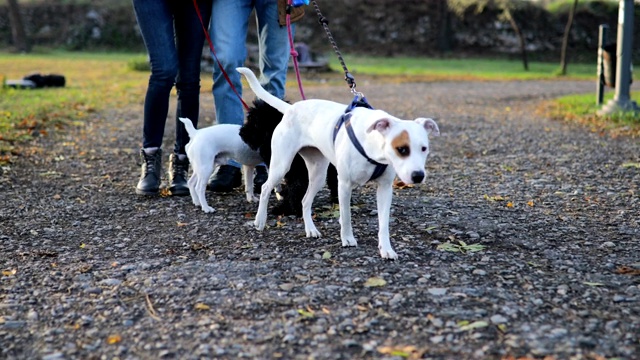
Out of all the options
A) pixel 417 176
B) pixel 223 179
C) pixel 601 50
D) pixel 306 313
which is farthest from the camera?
pixel 601 50

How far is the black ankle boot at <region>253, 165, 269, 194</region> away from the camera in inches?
233

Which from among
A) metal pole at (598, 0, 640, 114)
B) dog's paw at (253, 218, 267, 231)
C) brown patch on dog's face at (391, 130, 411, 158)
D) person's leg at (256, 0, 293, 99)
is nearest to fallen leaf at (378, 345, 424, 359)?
brown patch on dog's face at (391, 130, 411, 158)

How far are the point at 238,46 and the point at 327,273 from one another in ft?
7.63

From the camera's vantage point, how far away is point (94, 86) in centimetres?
1742

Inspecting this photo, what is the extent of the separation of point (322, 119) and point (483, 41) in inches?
1383

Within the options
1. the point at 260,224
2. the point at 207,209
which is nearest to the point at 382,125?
the point at 260,224

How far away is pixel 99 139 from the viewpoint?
369 inches

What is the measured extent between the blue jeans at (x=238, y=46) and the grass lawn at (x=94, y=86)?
2.80m

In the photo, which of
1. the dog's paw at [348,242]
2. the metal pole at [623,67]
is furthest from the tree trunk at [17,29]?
the dog's paw at [348,242]

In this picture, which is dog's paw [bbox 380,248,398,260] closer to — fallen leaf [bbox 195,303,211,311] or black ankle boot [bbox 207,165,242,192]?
fallen leaf [bbox 195,303,211,311]

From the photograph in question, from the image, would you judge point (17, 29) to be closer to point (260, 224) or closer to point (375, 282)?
point (260, 224)

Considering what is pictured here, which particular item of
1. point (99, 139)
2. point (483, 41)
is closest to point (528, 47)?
point (483, 41)

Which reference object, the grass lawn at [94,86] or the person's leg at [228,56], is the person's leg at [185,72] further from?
the grass lawn at [94,86]

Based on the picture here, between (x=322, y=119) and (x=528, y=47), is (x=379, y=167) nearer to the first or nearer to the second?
(x=322, y=119)
